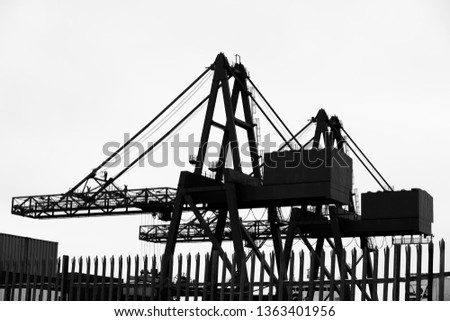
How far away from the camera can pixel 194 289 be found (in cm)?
2091

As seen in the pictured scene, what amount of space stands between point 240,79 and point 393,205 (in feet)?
43.0

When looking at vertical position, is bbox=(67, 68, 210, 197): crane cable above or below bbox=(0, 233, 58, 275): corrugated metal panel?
above

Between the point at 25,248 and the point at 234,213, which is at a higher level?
the point at 234,213

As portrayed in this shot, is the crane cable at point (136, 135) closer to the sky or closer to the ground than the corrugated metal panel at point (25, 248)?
closer to the sky

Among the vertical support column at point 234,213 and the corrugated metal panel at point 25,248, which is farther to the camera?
the corrugated metal panel at point 25,248

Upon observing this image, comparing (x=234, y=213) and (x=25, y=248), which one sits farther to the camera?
(x=25, y=248)

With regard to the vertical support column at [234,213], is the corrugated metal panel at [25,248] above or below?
below

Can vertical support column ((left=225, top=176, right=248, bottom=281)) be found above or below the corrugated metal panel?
above

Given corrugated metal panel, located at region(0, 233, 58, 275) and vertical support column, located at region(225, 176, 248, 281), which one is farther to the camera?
corrugated metal panel, located at region(0, 233, 58, 275)

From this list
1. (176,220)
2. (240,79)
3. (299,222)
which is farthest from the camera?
(299,222)
